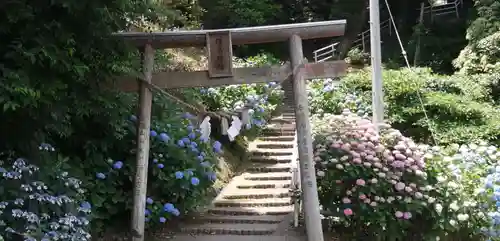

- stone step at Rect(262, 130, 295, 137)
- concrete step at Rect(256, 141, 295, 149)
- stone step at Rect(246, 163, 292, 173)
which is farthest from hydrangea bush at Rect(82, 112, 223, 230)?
stone step at Rect(262, 130, 295, 137)

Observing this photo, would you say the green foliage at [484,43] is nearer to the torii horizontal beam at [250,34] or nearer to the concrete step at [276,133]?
the concrete step at [276,133]

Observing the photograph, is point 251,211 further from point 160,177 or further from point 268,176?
point 160,177

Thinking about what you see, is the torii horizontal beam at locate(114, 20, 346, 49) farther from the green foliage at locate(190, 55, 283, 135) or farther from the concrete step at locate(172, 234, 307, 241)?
the green foliage at locate(190, 55, 283, 135)

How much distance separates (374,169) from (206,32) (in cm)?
227

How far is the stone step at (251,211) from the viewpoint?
6.71 metres

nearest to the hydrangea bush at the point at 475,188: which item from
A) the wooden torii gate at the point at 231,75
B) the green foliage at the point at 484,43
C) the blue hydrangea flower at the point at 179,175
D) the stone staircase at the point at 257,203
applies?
the wooden torii gate at the point at 231,75

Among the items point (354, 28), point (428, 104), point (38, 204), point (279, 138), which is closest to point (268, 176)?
point (279, 138)

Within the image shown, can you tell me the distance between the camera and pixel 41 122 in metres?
4.22

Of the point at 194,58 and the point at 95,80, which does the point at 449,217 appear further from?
the point at 194,58

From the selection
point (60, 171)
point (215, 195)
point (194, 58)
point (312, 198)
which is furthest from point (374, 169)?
point (194, 58)

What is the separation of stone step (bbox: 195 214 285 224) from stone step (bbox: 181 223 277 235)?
10 centimetres

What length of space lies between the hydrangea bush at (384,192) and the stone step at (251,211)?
97 centimetres

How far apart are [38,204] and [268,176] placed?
4683mm

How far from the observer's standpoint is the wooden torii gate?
5258mm
